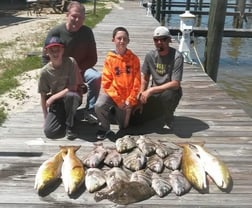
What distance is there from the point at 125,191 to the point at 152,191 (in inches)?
9.8

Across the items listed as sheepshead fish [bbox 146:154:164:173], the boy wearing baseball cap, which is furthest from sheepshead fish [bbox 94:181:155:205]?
the boy wearing baseball cap

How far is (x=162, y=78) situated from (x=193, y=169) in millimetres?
1455

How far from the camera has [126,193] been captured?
3.78m

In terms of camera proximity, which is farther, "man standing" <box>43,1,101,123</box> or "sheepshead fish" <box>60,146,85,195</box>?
"man standing" <box>43,1,101,123</box>

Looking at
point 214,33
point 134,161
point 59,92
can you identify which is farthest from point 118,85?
point 214,33

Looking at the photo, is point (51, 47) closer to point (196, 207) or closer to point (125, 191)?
point (125, 191)

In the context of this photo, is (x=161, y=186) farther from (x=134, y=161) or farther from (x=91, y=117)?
(x=91, y=117)

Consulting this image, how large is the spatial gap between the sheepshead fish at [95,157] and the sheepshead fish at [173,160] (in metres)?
0.63

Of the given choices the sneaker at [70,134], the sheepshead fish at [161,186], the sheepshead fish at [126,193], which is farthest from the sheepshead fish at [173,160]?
the sneaker at [70,134]

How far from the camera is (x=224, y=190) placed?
399 centimetres

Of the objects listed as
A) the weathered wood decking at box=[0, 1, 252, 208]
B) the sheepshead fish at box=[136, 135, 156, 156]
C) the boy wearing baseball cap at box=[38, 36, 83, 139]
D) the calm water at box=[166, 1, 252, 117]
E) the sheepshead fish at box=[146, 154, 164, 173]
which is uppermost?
the boy wearing baseball cap at box=[38, 36, 83, 139]

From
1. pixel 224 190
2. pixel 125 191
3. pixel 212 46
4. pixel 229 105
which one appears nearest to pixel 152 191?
pixel 125 191

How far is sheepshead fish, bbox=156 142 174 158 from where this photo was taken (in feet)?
14.9

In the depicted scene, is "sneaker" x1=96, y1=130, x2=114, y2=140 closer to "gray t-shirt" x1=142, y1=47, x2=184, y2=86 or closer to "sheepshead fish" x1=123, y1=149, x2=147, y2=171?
"sheepshead fish" x1=123, y1=149, x2=147, y2=171
